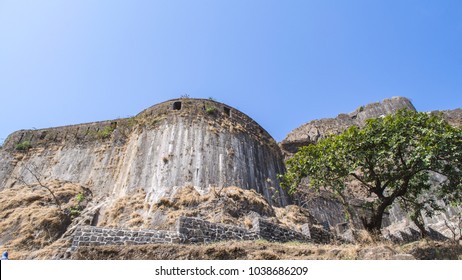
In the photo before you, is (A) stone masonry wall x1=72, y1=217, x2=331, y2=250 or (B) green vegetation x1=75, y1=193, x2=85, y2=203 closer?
(A) stone masonry wall x1=72, y1=217, x2=331, y2=250

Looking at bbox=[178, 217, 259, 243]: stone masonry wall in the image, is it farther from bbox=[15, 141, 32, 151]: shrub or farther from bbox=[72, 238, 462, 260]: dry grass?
bbox=[15, 141, 32, 151]: shrub

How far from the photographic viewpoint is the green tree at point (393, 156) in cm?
1145

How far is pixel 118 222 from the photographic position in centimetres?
1622

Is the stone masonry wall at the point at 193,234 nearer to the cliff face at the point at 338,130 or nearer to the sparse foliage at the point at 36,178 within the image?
the sparse foliage at the point at 36,178

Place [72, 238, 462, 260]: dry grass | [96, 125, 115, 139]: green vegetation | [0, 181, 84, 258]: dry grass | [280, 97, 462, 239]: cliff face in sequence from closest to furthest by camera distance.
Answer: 1. [72, 238, 462, 260]: dry grass
2. [0, 181, 84, 258]: dry grass
3. [96, 125, 115, 139]: green vegetation
4. [280, 97, 462, 239]: cliff face

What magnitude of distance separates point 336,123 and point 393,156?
33787mm

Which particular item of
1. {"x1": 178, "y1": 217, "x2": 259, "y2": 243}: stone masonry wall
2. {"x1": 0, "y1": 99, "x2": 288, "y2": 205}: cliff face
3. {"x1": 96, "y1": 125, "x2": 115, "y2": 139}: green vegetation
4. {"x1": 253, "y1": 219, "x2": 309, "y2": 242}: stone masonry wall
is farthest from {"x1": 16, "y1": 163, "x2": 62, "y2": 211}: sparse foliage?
{"x1": 253, "y1": 219, "x2": 309, "y2": 242}: stone masonry wall

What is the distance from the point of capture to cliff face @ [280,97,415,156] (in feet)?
138

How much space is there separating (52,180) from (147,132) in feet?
22.5

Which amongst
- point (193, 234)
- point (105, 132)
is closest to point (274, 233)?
point (193, 234)

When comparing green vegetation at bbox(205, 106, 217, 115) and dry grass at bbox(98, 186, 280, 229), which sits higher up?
green vegetation at bbox(205, 106, 217, 115)

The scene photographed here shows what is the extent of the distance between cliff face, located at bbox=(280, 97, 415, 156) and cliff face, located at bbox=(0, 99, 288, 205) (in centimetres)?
1822

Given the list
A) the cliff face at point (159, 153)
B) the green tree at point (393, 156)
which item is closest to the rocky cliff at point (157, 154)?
the cliff face at point (159, 153)

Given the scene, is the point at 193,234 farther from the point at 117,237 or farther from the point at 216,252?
the point at 216,252
